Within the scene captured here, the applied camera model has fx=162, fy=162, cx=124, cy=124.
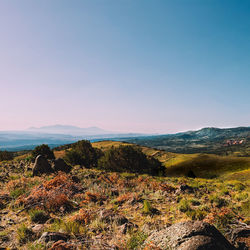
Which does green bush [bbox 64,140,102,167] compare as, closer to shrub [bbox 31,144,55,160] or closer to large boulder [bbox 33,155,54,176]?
shrub [bbox 31,144,55,160]

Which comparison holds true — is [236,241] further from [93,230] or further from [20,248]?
[20,248]

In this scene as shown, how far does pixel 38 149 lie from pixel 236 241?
50.1 m

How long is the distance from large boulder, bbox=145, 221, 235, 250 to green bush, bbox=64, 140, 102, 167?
47571 mm

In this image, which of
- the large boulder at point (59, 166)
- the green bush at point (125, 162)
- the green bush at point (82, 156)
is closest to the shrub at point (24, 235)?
the large boulder at point (59, 166)

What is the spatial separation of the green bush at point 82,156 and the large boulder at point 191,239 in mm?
47571

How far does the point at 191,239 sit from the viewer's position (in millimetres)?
3609

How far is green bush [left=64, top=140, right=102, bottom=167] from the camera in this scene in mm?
48625

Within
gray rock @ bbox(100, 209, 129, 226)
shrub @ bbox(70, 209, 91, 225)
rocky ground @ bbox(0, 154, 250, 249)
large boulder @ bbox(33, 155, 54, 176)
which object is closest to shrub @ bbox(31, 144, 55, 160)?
large boulder @ bbox(33, 155, 54, 176)

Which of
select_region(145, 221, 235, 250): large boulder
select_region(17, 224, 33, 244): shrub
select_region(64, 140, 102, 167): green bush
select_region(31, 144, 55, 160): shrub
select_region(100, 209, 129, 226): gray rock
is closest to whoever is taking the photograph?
select_region(145, 221, 235, 250): large boulder

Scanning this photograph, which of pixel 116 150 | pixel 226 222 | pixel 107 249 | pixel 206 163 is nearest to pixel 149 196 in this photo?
pixel 226 222

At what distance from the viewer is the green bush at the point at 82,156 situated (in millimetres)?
48625

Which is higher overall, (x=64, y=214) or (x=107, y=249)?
(x=107, y=249)

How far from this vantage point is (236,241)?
14.3 ft

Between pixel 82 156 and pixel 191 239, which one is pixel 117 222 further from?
pixel 82 156
